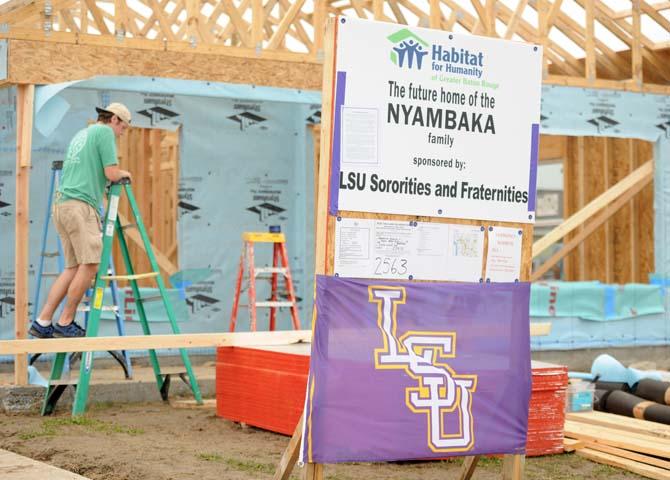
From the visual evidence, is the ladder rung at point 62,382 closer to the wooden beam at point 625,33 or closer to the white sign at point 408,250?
the white sign at point 408,250

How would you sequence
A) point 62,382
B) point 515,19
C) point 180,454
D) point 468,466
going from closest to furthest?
point 468,466, point 180,454, point 62,382, point 515,19

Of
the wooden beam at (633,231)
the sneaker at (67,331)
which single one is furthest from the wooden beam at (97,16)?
the wooden beam at (633,231)

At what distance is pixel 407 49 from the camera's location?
4316 mm

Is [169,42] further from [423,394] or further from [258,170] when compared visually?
[423,394]

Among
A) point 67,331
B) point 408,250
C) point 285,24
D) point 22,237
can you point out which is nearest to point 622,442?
point 408,250

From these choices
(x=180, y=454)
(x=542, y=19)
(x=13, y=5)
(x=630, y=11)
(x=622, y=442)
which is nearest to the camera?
(x=180, y=454)

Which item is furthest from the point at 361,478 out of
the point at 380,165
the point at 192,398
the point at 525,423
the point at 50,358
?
the point at 50,358

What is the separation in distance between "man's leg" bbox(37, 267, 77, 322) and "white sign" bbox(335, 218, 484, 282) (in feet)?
11.4

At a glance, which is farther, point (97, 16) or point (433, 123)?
point (97, 16)

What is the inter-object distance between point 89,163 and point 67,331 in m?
1.13

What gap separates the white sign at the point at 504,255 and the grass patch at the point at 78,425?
3014 millimetres

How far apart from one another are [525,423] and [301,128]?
19.7 feet

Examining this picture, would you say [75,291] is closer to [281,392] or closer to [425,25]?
[281,392]

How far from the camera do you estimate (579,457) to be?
20.0 ft
